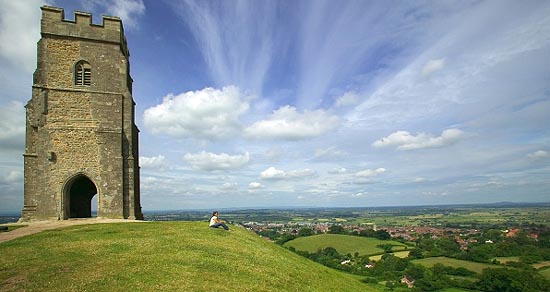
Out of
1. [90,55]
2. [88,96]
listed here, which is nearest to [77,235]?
[88,96]

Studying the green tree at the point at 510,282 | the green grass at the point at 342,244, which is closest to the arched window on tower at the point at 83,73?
the green tree at the point at 510,282

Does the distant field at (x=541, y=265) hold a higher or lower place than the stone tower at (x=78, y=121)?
lower

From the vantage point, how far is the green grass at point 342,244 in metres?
87.4

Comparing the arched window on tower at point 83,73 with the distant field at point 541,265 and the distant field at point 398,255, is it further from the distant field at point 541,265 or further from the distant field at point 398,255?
the distant field at point 541,265

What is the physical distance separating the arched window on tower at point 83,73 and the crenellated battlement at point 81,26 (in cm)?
225

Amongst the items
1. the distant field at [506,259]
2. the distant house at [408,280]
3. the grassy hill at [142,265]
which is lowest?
the distant field at [506,259]

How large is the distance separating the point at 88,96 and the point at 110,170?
648 centimetres

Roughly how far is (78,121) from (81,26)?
8126 mm

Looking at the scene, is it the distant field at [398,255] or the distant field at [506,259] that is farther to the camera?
the distant field at [398,255]

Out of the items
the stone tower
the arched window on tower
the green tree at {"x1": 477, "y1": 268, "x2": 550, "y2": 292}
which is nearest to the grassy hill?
the stone tower

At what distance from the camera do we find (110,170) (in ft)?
87.0

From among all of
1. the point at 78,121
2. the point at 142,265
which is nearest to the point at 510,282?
the point at 142,265

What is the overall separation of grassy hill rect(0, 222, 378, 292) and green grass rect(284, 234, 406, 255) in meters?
74.9

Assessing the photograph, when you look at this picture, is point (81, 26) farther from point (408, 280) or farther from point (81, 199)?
point (408, 280)
